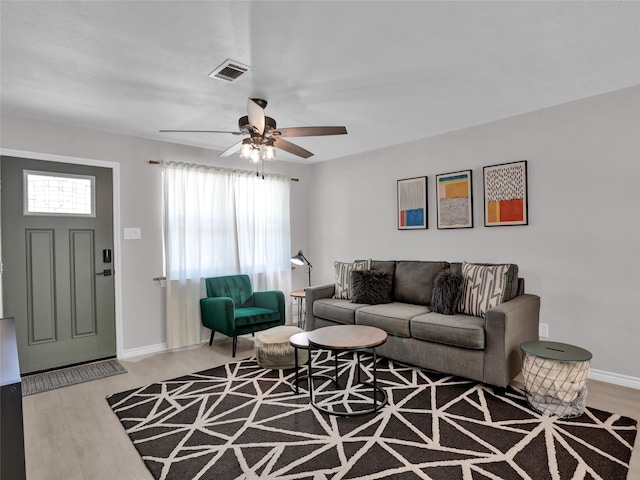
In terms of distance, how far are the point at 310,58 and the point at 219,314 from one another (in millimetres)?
2731

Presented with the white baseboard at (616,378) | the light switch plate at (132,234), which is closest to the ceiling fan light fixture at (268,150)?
the light switch plate at (132,234)

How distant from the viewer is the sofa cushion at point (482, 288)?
3178 millimetres

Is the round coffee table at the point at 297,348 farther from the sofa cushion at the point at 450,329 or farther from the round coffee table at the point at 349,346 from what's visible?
the sofa cushion at the point at 450,329

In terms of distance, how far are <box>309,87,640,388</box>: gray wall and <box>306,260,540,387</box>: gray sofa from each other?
0.96 ft

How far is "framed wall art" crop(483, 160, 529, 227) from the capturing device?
3.51 metres

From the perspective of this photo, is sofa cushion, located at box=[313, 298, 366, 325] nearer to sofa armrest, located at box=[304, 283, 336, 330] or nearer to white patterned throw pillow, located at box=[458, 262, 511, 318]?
sofa armrest, located at box=[304, 283, 336, 330]

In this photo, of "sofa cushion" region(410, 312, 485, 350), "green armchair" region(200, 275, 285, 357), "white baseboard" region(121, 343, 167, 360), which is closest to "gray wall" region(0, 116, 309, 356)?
"white baseboard" region(121, 343, 167, 360)

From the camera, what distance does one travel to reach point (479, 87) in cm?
293

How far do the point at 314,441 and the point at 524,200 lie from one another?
2.85m

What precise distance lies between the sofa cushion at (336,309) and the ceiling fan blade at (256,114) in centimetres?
212

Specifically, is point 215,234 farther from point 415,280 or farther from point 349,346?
point 349,346

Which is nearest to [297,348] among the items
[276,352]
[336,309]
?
[276,352]

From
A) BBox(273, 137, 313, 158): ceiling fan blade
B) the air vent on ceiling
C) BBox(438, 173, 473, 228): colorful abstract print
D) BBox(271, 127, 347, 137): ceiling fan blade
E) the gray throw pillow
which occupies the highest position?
the air vent on ceiling

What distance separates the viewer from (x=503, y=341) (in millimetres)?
2793
